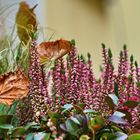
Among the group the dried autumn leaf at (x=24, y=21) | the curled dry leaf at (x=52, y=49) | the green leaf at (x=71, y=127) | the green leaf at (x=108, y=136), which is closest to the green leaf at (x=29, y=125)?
the green leaf at (x=71, y=127)

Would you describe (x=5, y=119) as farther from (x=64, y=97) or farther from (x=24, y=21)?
(x=24, y=21)

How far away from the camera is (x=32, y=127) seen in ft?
6.63

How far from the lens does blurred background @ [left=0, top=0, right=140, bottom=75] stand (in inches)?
165

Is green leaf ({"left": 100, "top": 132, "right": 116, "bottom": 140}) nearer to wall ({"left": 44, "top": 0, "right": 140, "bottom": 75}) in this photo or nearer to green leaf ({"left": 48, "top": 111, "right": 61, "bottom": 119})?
green leaf ({"left": 48, "top": 111, "right": 61, "bottom": 119})

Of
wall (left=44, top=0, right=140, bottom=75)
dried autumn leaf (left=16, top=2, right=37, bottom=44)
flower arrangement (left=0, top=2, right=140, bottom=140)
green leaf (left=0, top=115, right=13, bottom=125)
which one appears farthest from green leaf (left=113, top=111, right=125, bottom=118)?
wall (left=44, top=0, right=140, bottom=75)

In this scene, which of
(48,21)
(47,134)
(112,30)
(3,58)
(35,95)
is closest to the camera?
(47,134)

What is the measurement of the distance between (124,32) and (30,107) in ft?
9.52

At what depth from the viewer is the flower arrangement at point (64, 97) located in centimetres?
196

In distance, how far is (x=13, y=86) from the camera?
84.5 inches

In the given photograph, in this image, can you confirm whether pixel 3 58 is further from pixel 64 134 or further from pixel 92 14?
pixel 92 14

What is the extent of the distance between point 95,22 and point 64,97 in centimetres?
246

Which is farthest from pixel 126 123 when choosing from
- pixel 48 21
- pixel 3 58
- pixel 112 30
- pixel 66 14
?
pixel 112 30

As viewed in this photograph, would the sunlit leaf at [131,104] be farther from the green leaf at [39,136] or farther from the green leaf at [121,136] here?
the green leaf at [39,136]

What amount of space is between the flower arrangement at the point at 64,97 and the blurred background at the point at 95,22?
4.44 ft
